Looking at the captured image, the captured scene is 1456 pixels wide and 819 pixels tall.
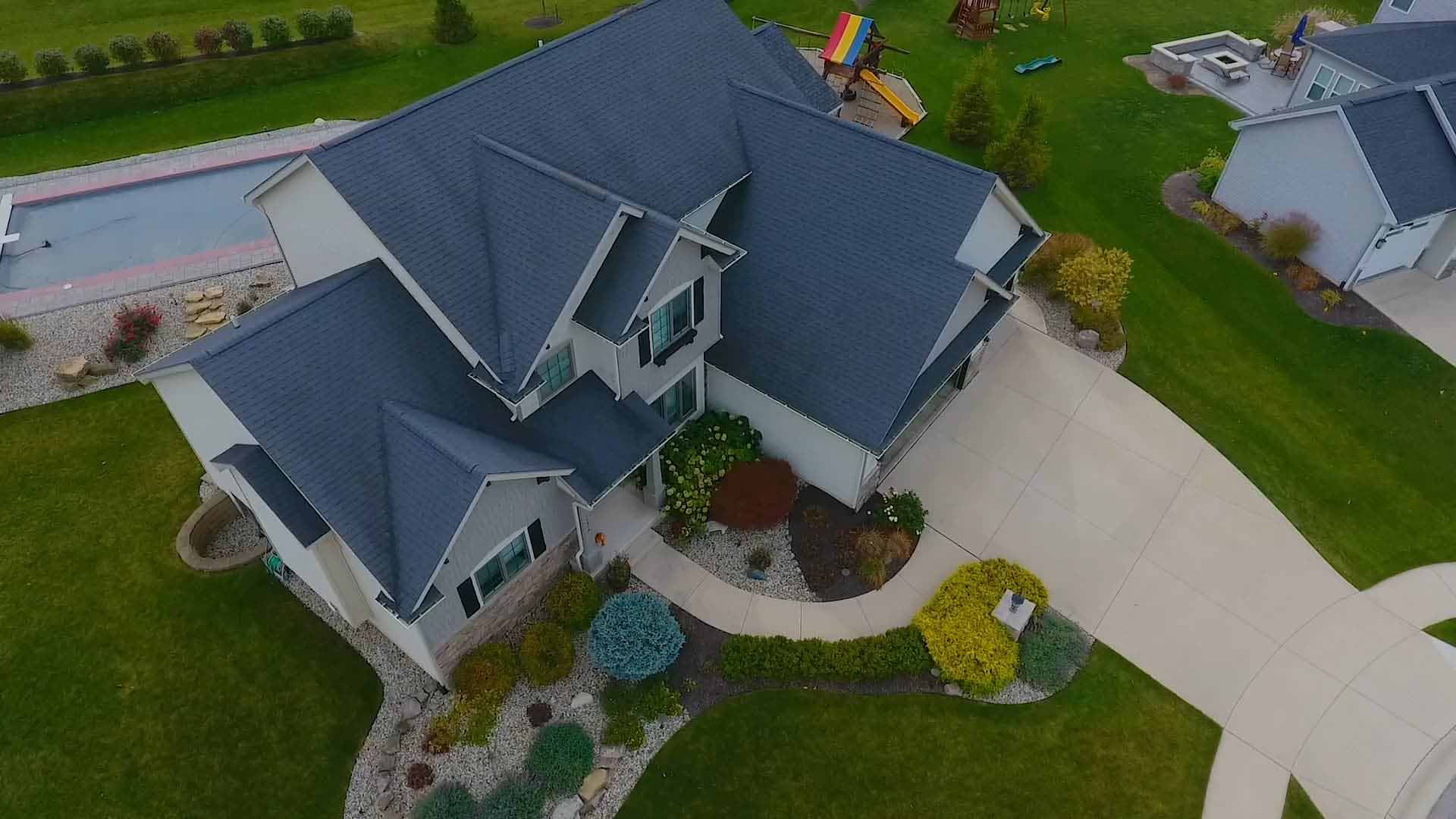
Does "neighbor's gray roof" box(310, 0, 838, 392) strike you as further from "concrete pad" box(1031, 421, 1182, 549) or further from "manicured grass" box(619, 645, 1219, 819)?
"concrete pad" box(1031, 421, 1182, 549)

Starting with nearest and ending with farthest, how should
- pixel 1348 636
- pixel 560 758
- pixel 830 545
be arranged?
pixel 560 758 < pixel 1348 636 < pixel 830 545

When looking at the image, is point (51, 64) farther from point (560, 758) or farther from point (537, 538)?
point (560, 758)

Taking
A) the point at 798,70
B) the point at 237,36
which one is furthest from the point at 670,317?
the point at 237,36

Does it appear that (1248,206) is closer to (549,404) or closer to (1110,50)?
(1110,50)

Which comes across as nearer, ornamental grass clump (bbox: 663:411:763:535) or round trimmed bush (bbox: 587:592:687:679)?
round trimmed bush (bbox: 587:592:687:679)

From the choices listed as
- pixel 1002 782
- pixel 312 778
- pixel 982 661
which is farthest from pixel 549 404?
pixel 1002 782

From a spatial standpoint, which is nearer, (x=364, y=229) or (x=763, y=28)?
(x=364, y=229)

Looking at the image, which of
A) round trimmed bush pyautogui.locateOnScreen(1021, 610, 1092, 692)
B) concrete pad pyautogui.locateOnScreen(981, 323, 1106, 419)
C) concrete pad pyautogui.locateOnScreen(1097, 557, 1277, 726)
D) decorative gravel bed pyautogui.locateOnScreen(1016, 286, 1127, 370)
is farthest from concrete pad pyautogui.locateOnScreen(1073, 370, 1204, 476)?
round trimmed bush pyautogui.locateOnScreen(1021, 610, 1092, 692)
